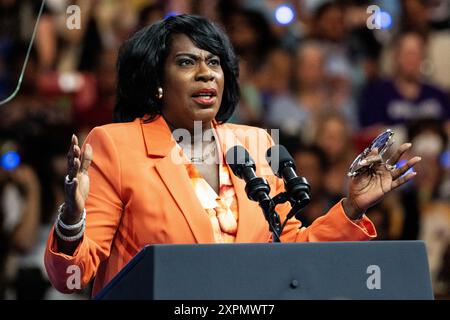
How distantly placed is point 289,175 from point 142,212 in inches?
16.0

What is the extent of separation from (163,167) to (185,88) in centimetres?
25

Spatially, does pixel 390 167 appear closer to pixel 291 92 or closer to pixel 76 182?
pixel 76 182

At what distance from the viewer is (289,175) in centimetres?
276

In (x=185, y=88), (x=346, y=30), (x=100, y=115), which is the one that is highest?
(x=346, y=30)

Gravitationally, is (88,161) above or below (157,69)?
below

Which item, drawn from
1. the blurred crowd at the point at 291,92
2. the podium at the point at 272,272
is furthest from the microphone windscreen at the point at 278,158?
the blurred crowd at the point at 291,92

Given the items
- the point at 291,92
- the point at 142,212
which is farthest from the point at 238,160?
the point at 291,92

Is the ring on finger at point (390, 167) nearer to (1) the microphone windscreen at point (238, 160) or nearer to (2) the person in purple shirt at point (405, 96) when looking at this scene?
(1) the microphone windscreen at point (238, 160)

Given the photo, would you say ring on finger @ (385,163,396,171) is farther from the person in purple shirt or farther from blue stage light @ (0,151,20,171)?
the person in purple shirt

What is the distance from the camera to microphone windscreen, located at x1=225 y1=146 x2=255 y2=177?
2.81m
